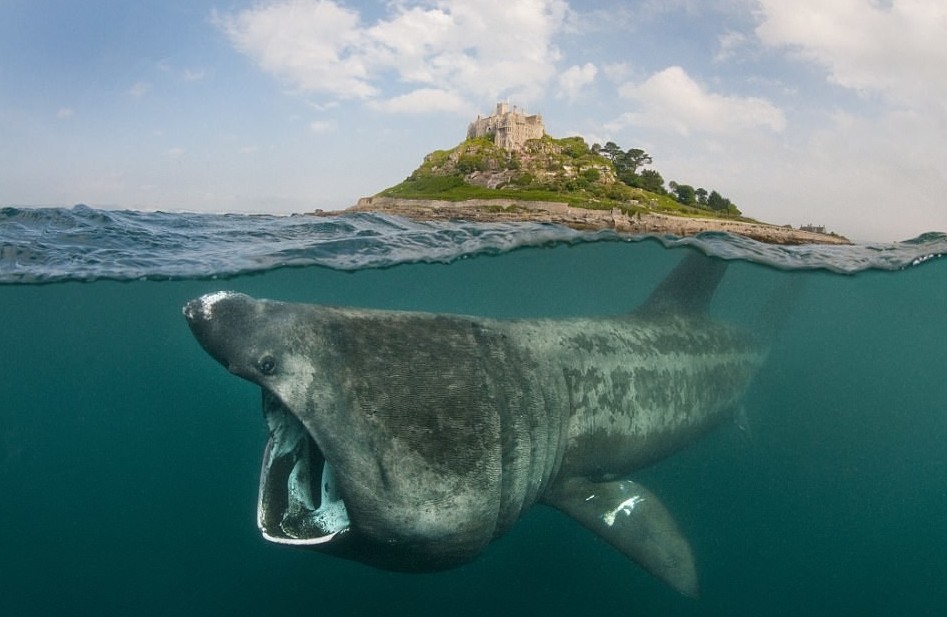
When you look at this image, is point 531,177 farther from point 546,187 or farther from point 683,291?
point 683,291

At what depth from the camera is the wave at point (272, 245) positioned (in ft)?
36.5

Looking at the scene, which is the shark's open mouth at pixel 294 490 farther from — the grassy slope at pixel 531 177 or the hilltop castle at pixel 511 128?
the hilltop castle at pixel 511 128

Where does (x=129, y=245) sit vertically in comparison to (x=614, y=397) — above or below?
above

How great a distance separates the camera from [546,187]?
50594 mm

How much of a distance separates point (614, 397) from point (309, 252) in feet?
25.5

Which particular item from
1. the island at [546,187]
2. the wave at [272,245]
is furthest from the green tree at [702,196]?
the wave at [272,245]

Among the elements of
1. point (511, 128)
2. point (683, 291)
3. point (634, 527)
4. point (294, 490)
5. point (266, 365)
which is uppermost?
point (511, 128)

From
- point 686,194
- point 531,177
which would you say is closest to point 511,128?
point 531,177

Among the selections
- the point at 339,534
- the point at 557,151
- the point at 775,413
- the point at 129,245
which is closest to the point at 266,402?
the point at 339,534

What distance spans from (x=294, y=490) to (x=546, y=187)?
160 feet

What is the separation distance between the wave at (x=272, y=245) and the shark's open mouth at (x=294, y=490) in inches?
312

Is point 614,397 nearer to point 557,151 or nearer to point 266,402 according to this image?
point 266,402

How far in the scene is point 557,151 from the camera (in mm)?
73375

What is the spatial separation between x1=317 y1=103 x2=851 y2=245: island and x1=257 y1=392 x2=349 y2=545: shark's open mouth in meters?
10.9
